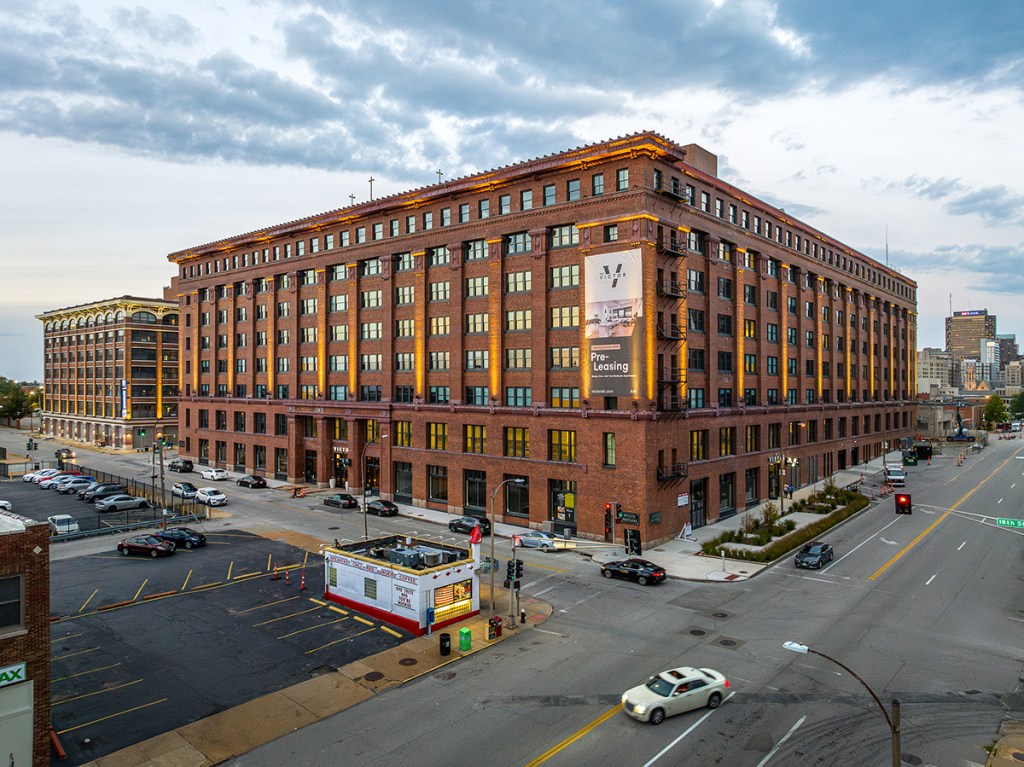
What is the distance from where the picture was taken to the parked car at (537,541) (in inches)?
1836

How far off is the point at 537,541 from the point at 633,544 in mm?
6961

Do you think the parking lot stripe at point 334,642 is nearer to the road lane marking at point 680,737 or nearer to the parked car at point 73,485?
the road lane marking at point 680,737

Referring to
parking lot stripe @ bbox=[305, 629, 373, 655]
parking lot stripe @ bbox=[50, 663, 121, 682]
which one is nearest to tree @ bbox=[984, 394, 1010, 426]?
parking lot stripe @ bbox=[305, 629, 373, 655]

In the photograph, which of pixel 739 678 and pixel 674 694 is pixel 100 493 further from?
pixel 739 678

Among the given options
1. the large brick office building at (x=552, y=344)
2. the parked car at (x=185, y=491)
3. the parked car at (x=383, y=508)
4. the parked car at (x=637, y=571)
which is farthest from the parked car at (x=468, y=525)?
the parked car at (x=185, y=491)

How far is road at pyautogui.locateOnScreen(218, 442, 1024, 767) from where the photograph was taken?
20250mm

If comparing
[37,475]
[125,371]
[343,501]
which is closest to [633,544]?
[343,501]

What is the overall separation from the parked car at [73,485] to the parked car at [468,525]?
1787 inches

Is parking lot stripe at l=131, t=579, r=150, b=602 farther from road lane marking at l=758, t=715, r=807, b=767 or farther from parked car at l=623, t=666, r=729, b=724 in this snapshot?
road lane marking at l=758, t=715, r=807, b=767

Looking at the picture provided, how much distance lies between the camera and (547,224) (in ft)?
172

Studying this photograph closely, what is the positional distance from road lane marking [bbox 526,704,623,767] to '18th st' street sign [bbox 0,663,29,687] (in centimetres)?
1512

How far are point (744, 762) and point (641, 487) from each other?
89.6ft

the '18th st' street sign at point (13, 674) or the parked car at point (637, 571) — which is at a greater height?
the '18th st' street sign at point (13, 674)

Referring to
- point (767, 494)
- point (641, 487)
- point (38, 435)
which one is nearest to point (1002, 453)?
point (767, 494)
